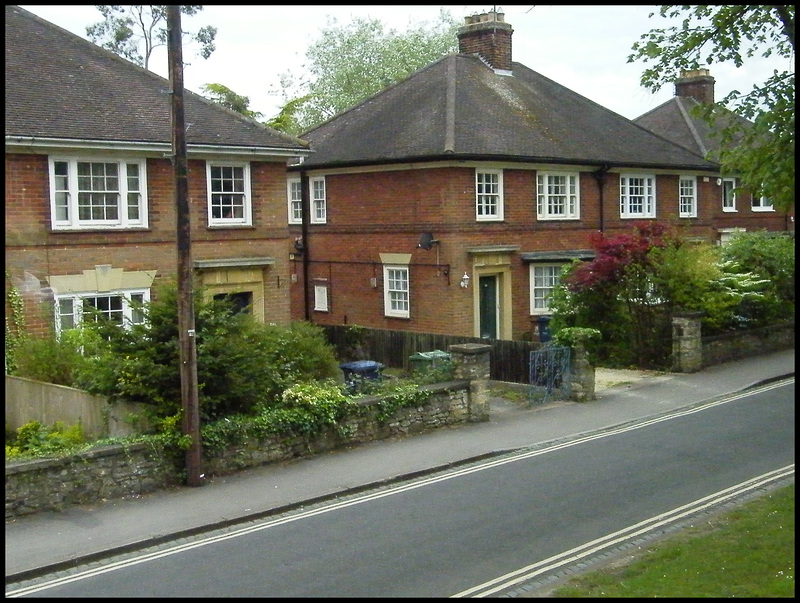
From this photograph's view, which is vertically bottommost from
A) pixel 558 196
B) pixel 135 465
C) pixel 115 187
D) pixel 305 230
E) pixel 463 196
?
pixel 135 465

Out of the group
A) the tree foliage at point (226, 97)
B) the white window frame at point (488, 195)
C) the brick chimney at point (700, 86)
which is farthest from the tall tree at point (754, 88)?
the tree foliage at point (226, 97)

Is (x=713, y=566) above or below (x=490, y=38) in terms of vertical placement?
below

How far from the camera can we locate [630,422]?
17.8 metres

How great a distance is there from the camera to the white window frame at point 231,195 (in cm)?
2188

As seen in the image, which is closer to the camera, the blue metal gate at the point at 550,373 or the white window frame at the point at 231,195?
A: the blue metal gate at the point at 550,373

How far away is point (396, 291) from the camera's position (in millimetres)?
27828

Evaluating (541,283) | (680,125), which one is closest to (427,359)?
(541,283)

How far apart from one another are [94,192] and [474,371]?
349 inches

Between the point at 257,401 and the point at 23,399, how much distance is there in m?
4.50

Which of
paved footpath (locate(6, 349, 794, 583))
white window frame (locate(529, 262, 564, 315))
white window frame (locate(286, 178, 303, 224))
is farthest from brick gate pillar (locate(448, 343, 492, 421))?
white window frame (locate(286, 178, 303, 224))

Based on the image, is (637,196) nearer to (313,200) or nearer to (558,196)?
(558,196)

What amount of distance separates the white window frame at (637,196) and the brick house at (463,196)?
0.05m

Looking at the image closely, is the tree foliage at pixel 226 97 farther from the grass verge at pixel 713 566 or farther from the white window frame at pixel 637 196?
the grass verge at pixel 713 566

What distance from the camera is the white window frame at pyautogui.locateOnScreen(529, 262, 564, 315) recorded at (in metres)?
28.2
